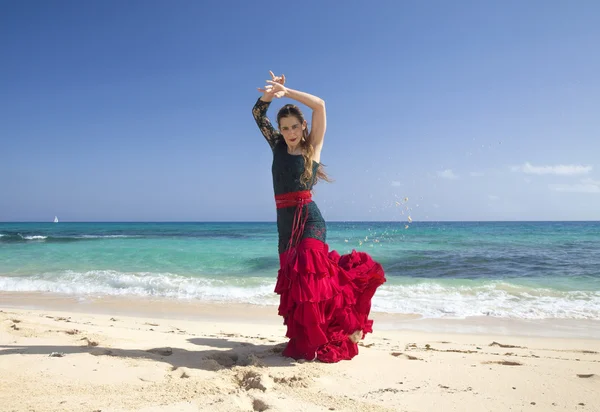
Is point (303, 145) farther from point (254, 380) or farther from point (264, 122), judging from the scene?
point (254, 380)

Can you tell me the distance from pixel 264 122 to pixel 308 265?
4.13 feet

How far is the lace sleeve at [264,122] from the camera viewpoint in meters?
3.41

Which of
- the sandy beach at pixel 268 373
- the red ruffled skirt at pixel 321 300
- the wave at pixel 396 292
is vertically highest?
the red ruffled skirt at pixel 321 300

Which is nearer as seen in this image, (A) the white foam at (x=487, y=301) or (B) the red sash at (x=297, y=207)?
(B) the red sash at (x=297, y=207)

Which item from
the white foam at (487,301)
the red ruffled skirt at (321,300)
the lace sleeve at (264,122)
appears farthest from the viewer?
the white foam at (487,301)

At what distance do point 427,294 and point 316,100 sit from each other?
5956mm

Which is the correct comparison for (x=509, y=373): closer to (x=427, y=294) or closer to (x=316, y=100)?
(x=316, y=100)

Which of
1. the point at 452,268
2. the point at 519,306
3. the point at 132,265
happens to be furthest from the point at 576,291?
the point at 132,265

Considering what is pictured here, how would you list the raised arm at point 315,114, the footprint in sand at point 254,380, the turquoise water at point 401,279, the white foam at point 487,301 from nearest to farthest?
the footprint in sand at point 254,380
the raised arm at point 315,114
the white foam at point 487,301
the turquoise water at point 401,279

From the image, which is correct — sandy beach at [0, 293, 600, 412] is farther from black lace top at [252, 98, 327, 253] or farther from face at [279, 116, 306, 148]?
face at [279, 116, 306, 148]

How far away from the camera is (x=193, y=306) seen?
711 cm

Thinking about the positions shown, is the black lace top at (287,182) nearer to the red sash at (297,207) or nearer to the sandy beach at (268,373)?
the red sash at (297,207)

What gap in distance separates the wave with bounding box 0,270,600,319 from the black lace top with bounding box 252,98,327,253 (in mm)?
3741

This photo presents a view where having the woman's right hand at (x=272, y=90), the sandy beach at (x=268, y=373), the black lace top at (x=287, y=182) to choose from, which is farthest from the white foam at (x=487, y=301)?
the woman's right hand at (x=272, y=90)
